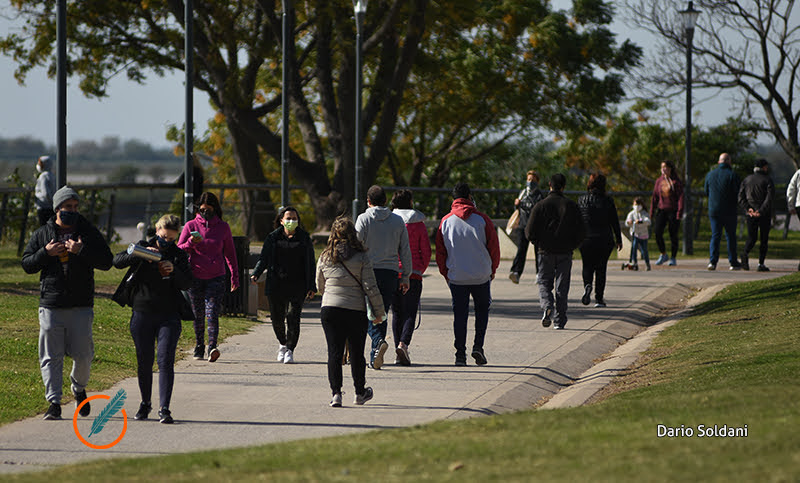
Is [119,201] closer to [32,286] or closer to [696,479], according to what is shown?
[32,286]

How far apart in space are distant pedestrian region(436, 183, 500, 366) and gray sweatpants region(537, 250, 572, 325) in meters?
2.10

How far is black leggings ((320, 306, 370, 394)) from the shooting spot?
8.92 m

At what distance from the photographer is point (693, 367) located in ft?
33.6

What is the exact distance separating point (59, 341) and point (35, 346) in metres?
3.34

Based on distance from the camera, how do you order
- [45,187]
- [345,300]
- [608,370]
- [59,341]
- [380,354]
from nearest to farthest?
[59,341] → [345,300] → [380,354] → [608,370] → [45,187]

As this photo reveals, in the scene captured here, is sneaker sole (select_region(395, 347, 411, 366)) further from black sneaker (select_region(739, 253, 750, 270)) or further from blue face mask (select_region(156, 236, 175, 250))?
black sneaker (select_region(739, 253, 750, 270))

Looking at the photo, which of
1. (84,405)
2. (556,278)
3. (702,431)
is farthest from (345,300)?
(556,278)

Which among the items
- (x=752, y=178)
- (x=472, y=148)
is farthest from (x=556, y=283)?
(x=472, y=148)

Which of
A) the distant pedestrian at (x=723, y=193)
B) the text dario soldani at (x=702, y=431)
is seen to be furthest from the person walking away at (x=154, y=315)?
the distant pedestrian at (x=723, y=193)

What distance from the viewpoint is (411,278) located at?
11273 mm

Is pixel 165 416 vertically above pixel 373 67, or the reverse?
pixel 373 67

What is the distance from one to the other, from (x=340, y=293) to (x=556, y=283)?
17.0 ft

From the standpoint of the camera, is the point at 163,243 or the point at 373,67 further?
the point at 373,67

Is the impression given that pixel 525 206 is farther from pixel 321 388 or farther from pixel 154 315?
pixel 154 315
